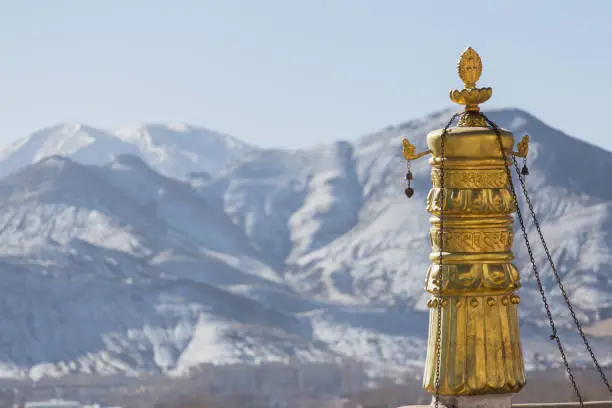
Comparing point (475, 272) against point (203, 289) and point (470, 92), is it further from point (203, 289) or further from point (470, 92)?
point (203, 289)

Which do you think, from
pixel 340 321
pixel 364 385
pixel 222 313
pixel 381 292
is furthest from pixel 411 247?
pixel 364 385

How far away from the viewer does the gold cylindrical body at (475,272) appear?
5.70 m

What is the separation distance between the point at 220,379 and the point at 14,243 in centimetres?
4807

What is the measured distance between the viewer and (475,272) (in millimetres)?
5738

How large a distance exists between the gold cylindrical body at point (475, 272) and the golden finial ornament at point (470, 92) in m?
0.14

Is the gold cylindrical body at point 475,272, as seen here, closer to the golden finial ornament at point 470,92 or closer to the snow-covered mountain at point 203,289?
the golden finial ornament at point 470,92

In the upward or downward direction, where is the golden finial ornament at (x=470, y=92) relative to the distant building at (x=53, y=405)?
downward

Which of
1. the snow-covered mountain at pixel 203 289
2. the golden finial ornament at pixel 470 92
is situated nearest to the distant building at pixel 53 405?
the snow-covered mountain at pixel 203 289

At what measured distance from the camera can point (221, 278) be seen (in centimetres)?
18000

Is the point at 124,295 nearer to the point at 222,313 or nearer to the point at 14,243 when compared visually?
the point at 222,313

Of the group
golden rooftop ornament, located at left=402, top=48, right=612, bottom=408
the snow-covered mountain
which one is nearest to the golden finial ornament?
golden rooftop ornament, located at left=402, top=48, right=612, bottom=408

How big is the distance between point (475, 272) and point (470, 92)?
77cm

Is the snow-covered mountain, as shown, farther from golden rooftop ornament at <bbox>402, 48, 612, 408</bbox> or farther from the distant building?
golden rooftop ornament at <bbox>402, 48, 612, 408</bbox>

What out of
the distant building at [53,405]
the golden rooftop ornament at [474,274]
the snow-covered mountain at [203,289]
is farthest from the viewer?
the snow-covered mountain at [203,289]
